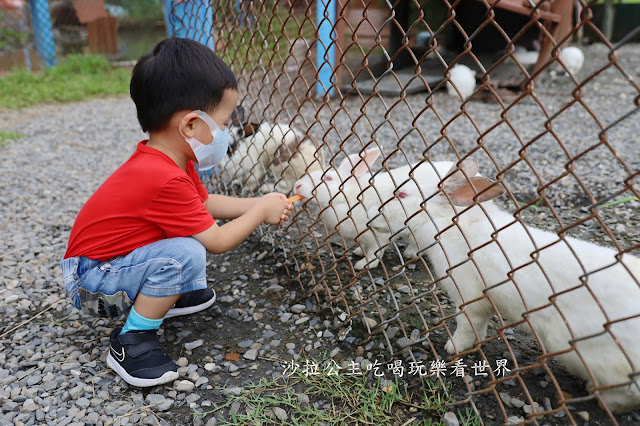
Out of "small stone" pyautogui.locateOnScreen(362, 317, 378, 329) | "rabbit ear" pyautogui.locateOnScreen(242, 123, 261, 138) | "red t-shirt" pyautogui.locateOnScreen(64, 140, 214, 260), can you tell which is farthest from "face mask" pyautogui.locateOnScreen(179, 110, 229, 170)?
"rabbit ear" pyautogui.locateOnScreen(242, 123, 261, 138)

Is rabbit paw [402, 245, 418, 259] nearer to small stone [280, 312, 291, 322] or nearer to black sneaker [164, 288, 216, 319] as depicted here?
small stone [280, 312, 291, 322]

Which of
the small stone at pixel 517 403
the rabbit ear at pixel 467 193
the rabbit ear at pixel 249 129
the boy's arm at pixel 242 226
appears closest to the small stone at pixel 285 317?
the boy's arm at pixel 242 226

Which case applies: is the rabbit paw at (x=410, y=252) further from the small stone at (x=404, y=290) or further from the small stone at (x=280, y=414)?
the small stone at (x=280, y=414)

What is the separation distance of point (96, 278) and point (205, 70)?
1.01m

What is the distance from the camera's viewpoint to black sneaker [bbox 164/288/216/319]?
260 cm

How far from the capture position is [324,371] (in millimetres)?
2215

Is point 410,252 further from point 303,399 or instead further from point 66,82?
point 66,82

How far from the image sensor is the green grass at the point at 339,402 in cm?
196

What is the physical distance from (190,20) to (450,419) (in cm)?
336

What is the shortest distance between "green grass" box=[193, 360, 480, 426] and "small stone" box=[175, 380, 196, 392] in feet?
0.50

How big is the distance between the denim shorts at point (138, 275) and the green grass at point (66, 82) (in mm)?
6509

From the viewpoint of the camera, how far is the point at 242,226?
2.27 metres

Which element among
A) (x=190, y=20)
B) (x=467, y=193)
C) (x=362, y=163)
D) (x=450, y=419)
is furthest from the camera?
(x=190, y=20)

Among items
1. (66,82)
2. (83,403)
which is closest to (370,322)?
(83,403)
